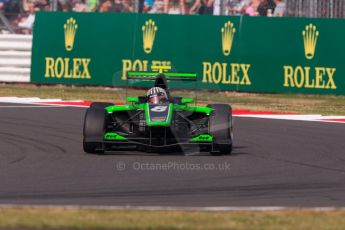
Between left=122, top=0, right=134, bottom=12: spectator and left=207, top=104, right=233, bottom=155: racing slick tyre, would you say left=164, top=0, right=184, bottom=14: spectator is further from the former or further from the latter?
left=207, top=104, right=233, bottom=155: racing slick tyre

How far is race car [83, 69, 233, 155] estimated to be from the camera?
1216 cm

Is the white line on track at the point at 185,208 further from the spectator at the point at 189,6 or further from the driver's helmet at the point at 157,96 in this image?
the spectator at the point at 189,6

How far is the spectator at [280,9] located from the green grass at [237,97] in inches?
71.0

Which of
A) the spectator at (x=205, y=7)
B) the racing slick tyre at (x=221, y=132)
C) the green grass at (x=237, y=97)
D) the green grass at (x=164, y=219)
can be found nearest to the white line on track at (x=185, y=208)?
the green grass at (x=164, y=219)

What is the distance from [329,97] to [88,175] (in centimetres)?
1197

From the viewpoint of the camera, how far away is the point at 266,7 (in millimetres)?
22547

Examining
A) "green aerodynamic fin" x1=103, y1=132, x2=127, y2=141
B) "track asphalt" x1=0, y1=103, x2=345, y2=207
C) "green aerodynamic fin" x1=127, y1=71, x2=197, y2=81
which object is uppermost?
"green aerodynamic fin" x1=127, y1=71, x2=197, y2=81

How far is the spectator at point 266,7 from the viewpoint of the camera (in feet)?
73.8

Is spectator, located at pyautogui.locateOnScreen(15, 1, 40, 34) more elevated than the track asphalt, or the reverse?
spectator, located at pyautogui.locateOnScreen(15, 1, 40, 34)

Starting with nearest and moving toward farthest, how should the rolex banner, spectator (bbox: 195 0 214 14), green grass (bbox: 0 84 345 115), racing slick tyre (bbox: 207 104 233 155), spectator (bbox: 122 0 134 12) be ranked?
racing slick tyre (bbox: 207 104 233 155) → green grass (bbox: 0 84 345 115) → the rolex banner → spectator (bbox: 195 0 214 14) → spectator (bbox: 122 0 134 12)

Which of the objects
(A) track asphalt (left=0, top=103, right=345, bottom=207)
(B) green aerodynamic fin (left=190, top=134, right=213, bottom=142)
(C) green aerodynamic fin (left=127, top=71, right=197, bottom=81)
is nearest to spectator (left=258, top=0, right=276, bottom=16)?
(A) track asphalt (left=0, top=103, right=345, bottom=207)

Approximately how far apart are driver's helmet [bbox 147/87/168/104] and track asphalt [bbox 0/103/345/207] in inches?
30.3

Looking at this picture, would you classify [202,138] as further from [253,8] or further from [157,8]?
[157,8]

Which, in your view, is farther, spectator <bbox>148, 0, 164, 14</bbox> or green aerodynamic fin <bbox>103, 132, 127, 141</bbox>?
spectator <bbox>148, 0, 164, 14</bbox>
